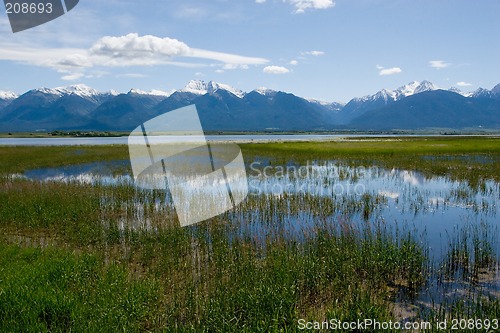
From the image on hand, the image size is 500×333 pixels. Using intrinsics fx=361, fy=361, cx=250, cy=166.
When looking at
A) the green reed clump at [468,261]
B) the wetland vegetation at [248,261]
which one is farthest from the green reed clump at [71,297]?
the green reed clump at [468,261]

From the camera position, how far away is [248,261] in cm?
1176

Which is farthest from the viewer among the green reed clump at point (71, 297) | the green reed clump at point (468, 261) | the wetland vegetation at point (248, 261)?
the green reed clump at point (468, 261)

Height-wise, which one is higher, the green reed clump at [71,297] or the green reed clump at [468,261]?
the green reed clump at [71,297]

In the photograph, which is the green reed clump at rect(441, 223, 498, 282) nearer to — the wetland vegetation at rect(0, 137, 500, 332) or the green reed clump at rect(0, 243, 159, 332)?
the wetland vegetation at rect(0, 137, 500, 332)

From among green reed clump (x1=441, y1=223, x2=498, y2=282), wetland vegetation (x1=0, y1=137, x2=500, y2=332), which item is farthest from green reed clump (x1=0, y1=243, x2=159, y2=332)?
green reed clump (x1=441, y1=223, x2=498, y2=282)

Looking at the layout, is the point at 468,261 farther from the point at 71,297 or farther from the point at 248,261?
the point at 71,297

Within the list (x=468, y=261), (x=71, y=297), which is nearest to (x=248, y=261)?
(x=71, y=297)

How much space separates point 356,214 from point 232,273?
10.0 m

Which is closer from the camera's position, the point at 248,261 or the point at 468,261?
the point at 248,261

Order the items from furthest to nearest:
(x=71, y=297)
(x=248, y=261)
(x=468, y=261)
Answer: (x=468, y=261) → (x=248, y=261) → (x=71, y=297)

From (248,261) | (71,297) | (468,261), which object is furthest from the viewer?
(468,261)

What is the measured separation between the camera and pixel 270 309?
8766mm

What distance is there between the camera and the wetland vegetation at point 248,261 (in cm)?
856

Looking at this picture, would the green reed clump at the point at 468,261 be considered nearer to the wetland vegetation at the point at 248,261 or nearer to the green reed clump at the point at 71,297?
the wetland vegetation at the point at 248,261
